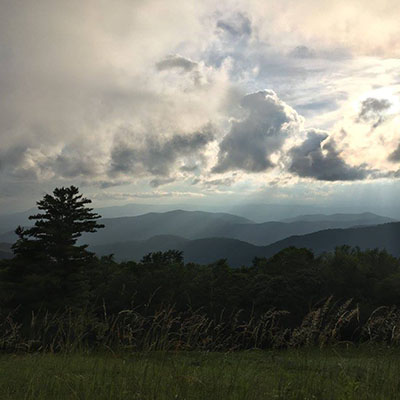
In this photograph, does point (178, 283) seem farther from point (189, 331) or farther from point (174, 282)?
point (189, 331)

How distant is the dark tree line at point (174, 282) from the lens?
2948 centimetres

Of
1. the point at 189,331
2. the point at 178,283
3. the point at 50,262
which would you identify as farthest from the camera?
the point at 178,283

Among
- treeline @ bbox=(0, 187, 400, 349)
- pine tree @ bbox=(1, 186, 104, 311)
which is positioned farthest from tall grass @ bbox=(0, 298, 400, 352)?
pine tree @ bbox=(1, 186, 104, 311)

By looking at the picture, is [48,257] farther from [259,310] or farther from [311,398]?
[311,398]

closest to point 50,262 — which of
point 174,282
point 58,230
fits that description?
point 58,230

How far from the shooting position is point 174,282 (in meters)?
37.8

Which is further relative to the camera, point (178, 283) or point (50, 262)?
point (178, 283)

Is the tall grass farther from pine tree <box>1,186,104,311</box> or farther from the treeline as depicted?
pine tree <box>1,186,104,311</box>

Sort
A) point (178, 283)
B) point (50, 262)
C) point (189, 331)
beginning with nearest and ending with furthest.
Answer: point (189, 331) → point (50, 262) → point (178, 283)

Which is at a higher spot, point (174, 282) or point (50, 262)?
point (50, 262)

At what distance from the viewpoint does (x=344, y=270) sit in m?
32.2

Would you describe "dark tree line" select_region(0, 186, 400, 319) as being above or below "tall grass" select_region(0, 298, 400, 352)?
below

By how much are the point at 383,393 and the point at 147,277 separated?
36.3 metres

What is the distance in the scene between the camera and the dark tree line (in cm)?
2948
